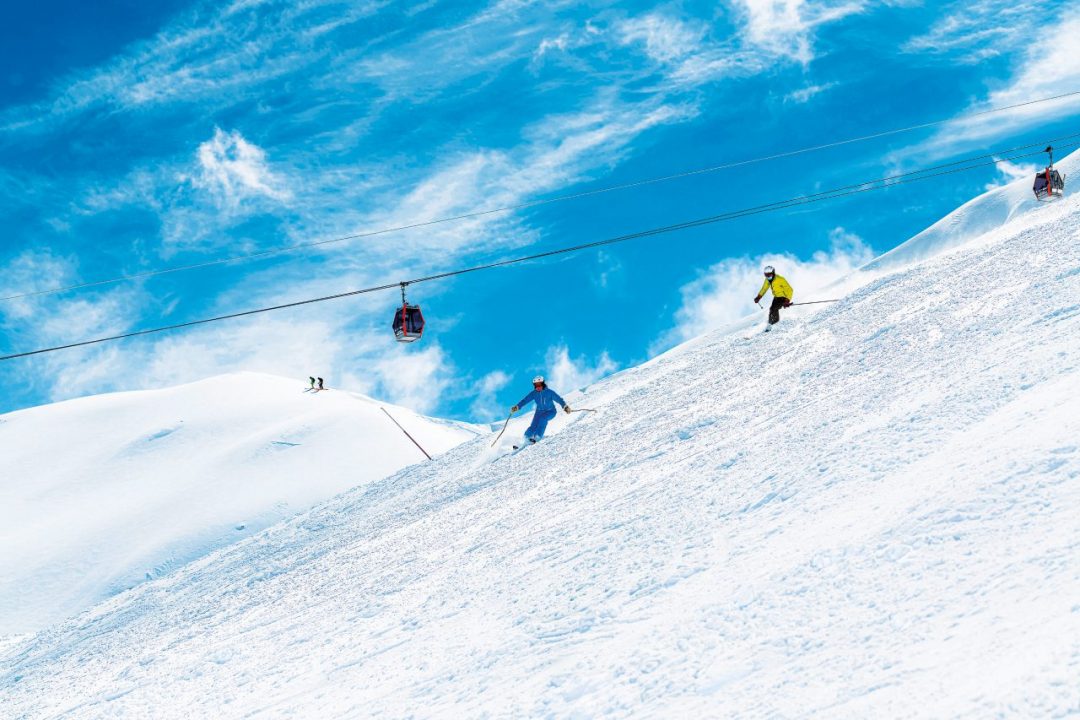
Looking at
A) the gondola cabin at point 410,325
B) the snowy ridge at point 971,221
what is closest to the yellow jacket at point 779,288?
the gondola cabin at point 410,325

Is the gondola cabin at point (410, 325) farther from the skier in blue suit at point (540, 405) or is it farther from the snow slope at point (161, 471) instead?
the snow slope at point (161, 471)

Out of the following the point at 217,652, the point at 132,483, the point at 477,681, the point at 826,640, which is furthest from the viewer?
the point at 132,483

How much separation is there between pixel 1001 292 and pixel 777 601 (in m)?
9.97

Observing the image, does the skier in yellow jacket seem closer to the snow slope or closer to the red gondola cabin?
the red gondola cabin

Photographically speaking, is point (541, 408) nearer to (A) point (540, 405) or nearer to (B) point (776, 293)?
(A) point (540, 405)

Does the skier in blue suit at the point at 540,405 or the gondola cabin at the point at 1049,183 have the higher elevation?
the gondola cabin at the point at 1049,183

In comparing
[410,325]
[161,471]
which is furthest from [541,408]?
[161,471]

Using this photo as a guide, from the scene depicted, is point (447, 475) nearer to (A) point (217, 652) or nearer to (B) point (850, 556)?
(A) point (217, 652)

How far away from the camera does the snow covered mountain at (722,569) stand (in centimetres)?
623

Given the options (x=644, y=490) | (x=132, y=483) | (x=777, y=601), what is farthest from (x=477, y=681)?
(x=132, y=483)

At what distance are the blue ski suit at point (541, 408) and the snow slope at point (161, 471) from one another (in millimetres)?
13375

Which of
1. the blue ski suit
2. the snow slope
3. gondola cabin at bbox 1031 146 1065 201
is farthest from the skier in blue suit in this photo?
gondola cabin at bbox 1031 146 1065 201

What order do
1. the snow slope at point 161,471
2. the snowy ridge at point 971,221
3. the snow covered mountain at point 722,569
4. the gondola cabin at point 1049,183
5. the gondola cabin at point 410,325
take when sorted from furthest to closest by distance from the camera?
the snowy ridge at point 971,221 < the gondola cabin at point 1049,183 < the snow slope at point 161,471 < the gondola cabin at point 410,325 < the snow covered mountain at point 722,569

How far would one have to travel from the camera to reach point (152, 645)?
44.0 feet
